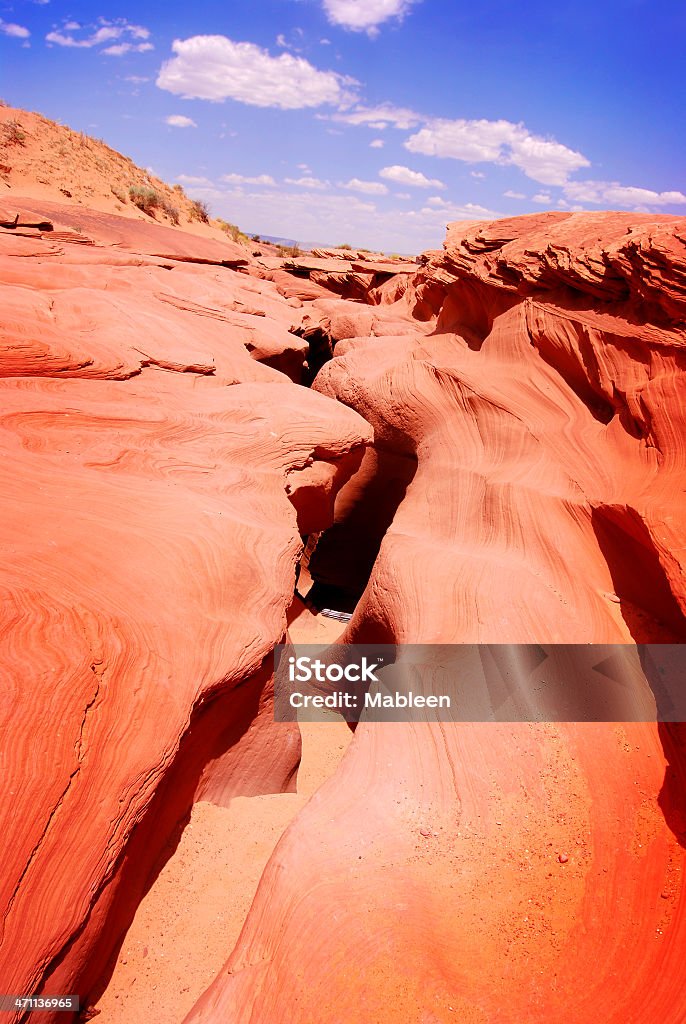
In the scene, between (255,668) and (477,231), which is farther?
(477,231)

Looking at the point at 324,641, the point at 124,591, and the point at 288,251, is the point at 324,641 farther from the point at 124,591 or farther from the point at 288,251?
the point at 288,251

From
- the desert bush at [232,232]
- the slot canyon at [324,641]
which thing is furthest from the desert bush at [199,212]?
the slot canyon at [324,641]

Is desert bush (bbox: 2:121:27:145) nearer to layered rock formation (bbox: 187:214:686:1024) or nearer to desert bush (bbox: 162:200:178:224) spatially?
desert bush (bbox: 162:200:178:224)

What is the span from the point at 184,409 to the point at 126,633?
282 centimetres

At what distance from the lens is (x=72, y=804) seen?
7.81ft

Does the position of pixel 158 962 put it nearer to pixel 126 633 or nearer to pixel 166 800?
pixel 166 800

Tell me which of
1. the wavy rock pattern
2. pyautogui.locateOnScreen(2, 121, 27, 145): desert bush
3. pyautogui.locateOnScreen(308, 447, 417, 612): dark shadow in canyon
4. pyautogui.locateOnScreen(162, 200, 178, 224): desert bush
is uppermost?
pyautogui.locateOnScreen(2, 121, 27, 145): desert bush

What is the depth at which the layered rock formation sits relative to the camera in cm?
254

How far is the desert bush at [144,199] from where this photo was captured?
2039cm

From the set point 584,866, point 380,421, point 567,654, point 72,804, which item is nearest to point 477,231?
point 380,421

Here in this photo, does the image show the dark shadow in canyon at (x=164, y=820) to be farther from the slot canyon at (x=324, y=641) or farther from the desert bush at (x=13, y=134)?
the desert bush at (x=13, y=134)

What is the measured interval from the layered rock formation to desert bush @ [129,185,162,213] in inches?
686

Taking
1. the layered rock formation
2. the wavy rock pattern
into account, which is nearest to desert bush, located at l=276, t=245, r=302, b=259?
the layered rock formation

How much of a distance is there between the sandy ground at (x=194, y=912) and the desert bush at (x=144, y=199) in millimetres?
22154
